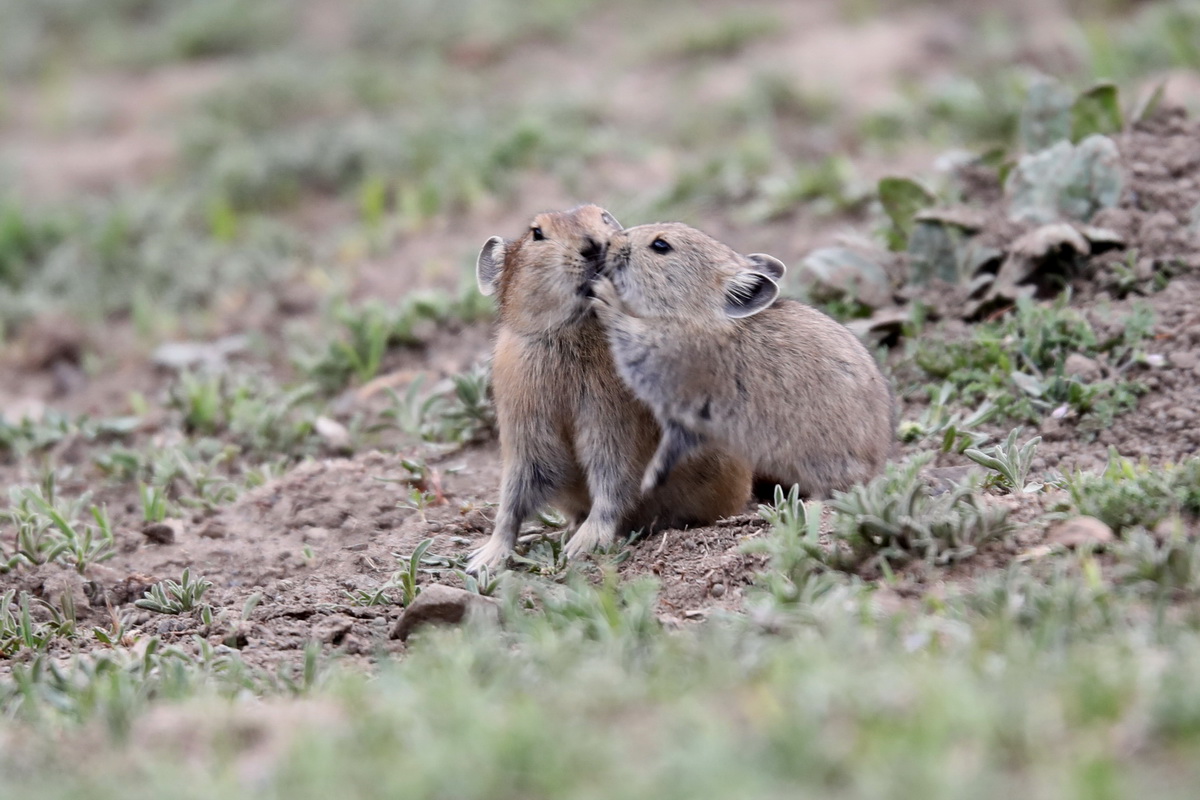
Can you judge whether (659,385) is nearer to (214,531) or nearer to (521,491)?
(521,491)

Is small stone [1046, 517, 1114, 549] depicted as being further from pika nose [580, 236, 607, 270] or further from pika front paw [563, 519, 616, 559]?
A: pika nose [580, 236, 607, 270]

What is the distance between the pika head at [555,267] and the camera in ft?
17.5

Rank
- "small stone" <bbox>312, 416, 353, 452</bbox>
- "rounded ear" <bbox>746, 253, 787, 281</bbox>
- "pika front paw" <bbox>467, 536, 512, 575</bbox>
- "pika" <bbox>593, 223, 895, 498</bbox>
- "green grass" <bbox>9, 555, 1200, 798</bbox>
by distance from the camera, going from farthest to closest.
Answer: "small stone" <bbox>312, 416, 353, 452</bbox>, "rounded ear" <bbox>746, 253, 787, 281</bbox>, "pika front paw" <bbox>467, 536, 512, 575</bbox>, "pika" <bbox>593, 223, 895, 498</bbox>, "green grass" <bbox>9, 555, 1200, 798</bbox>

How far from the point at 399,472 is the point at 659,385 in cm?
168

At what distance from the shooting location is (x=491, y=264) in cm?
571

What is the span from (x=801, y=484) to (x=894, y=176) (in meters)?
2.55

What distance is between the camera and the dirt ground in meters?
4.82

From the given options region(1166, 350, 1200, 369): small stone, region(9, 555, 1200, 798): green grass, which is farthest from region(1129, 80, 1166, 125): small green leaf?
region(9, 555, 1200, 798): green grass

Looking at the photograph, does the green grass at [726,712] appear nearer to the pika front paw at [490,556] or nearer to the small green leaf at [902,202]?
the pika front paw at [490,556]

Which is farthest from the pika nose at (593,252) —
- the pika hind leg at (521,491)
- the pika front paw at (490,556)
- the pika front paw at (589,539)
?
the pika front paw at (490,556)

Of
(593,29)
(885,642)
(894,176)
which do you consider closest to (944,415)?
(894,176)

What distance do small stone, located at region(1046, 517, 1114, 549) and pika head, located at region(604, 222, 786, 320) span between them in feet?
4.79

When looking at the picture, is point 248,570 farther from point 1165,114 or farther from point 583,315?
point 1165,114

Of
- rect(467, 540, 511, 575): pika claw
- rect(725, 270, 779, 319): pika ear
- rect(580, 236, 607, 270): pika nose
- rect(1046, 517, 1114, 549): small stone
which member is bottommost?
rect(467, 540, 511, 575): pika claw
